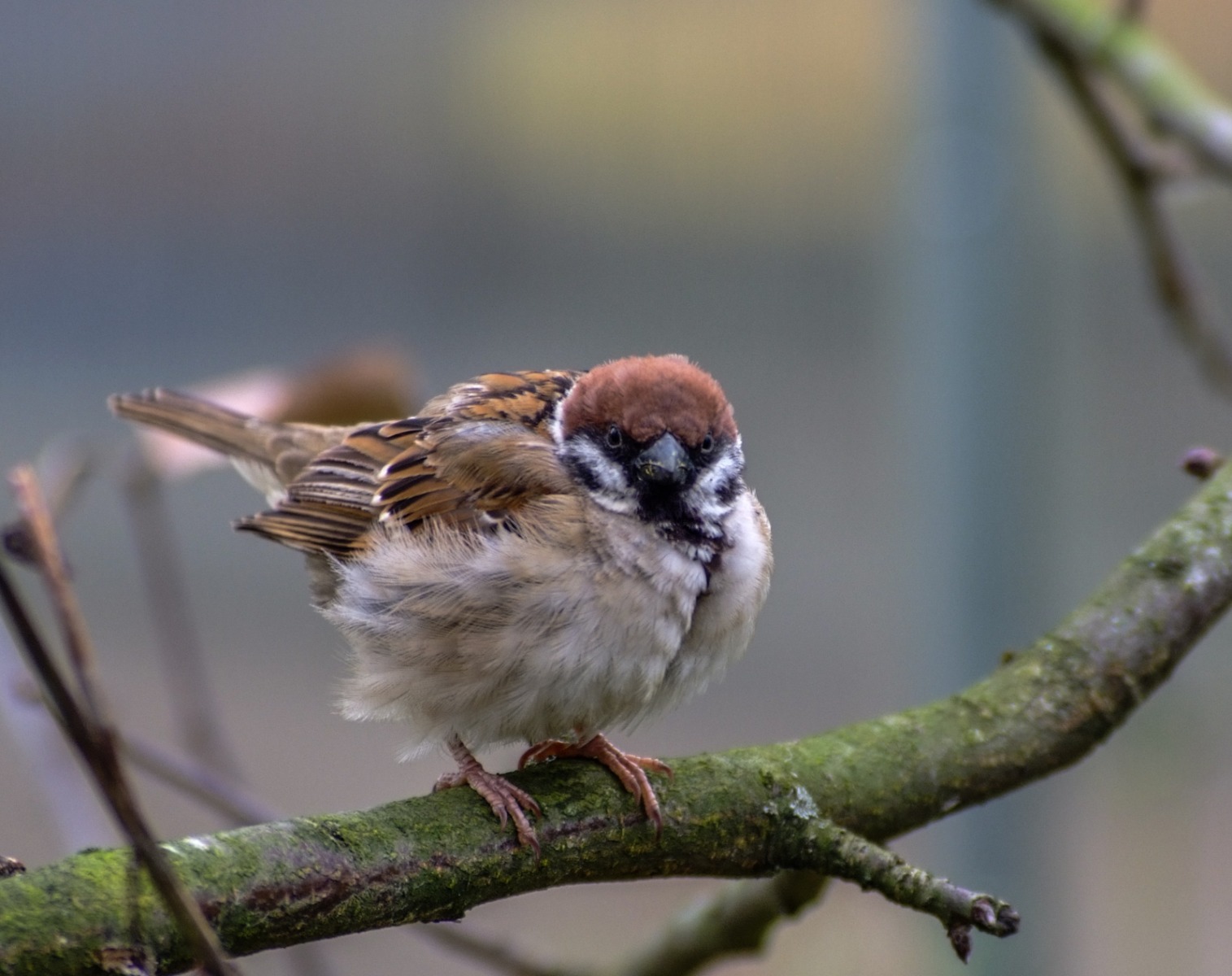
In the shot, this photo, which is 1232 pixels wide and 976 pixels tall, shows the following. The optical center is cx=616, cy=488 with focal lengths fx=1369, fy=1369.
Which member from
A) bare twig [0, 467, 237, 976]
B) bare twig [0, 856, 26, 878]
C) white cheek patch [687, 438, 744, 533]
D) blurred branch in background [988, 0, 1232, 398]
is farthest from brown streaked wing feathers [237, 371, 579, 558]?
blurred branch in background [988, 0, 1232, 398]

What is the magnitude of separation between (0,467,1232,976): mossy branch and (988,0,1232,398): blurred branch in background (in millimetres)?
1046

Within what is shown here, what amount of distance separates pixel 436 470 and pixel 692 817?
2.78 ft

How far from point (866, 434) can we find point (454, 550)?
10.5ft

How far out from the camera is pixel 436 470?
2410 mm

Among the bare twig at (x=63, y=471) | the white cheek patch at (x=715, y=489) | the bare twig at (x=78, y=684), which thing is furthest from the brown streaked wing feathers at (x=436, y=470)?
the bare twig at (x=78, y=684)

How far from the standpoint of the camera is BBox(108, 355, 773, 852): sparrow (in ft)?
6.87

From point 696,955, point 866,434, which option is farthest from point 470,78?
point 696,955

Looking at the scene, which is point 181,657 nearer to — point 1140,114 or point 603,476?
point 603,476

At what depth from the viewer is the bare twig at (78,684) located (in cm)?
80

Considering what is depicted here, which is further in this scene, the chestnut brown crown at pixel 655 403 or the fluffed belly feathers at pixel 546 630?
→ the chestnut brown crown at pixel 655 403

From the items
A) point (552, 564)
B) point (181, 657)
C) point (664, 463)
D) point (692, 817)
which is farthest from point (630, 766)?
point (181, 657)

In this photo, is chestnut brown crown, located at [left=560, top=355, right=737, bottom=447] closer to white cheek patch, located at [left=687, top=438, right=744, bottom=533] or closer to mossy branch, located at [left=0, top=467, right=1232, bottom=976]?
white cheek patch, located at [left=687, top=438, right=744, bottom=533]

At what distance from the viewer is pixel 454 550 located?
2219mm

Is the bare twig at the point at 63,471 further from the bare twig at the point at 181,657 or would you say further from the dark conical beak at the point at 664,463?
the dark conical beak at the point at 664,463
